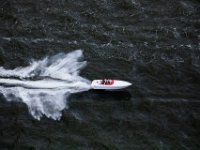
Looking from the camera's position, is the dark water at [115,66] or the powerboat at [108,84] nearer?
the dark water at [115,66]

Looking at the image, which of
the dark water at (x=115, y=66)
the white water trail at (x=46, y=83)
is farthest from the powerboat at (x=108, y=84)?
the white water trail at (x=46, y=83)

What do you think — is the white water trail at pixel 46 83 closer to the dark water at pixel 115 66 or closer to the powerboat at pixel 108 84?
the dark water at pixel 115 66

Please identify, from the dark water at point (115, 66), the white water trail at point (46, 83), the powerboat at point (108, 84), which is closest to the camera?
the dark water at point (115, 66)

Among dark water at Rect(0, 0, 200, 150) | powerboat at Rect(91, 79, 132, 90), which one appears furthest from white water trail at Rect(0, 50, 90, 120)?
powerboat at Rect(91, 79, 132, 90)

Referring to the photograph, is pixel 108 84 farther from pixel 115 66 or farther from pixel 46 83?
pixel 46 83

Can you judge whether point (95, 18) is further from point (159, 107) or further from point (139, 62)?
point (159, 107)

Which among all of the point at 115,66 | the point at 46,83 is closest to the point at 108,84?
the point at 115,66

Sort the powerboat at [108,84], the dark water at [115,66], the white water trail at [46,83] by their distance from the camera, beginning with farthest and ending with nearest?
the powerboat at [108,84], the white water trail at [46,83], the dark water at [115,66]
